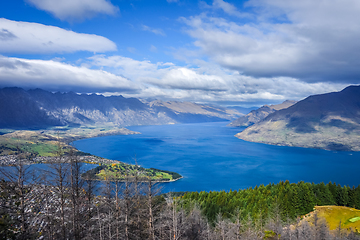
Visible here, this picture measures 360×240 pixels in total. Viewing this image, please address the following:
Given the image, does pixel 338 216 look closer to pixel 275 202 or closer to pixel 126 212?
pixel 275 202

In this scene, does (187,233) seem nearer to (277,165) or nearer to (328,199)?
(328,199)

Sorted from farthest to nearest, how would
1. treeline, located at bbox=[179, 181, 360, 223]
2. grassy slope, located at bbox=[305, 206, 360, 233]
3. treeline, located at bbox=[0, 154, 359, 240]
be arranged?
treeline, located at bbox=[179, 181, 360, 223]
grassy slope, located at bbox=[305, 206, 360, 233]
treeline, located at bbox=[0, 154, 359, 240]

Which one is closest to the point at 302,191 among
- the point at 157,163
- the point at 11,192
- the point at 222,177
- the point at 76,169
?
the point at 76,169

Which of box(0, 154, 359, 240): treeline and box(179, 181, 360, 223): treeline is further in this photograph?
box(179, 181, 360, 223): treeline

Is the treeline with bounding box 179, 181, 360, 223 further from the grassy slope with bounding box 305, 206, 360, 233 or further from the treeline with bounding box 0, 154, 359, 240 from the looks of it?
the grassy slope with bounding box 305, 206, 360, 233

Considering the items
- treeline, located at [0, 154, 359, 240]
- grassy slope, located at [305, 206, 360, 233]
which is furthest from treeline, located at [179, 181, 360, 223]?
grassy slope, located at [305, 206, 360, 233]

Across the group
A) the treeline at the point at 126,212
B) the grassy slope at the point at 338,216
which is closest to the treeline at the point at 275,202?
the treeline at the point at 126,212
